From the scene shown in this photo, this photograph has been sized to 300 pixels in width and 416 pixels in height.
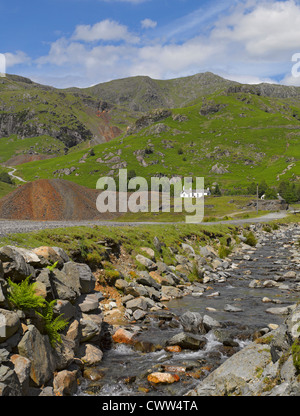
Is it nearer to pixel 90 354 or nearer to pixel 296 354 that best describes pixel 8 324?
Result: pixel 90 354

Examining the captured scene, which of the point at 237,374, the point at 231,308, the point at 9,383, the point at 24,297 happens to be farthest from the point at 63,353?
the point at 231,308

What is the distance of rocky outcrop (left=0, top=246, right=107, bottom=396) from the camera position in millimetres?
8430

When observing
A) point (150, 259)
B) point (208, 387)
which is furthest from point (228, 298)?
point (208, 387)

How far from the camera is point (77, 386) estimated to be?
10234 millimetres

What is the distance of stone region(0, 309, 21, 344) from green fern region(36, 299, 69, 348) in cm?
133

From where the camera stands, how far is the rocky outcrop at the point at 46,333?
8.43m

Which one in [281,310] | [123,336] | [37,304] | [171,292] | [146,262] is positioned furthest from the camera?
[146,262]

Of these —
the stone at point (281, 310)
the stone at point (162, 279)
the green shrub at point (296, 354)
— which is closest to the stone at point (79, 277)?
the stone at point (162, 279)

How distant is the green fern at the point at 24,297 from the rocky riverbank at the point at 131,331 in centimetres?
15

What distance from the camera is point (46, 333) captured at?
34.3 ft

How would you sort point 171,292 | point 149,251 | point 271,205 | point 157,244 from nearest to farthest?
1. point 171,292
2. point 149,251
3. point 157,244
4. point 271,205

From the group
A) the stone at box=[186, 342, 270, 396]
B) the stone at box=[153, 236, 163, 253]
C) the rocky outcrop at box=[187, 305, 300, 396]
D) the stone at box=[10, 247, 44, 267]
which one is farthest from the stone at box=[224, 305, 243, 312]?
the stone at box=[10, 247, 44, 267]

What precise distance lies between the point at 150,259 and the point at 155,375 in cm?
1489

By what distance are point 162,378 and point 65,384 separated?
3.38m
